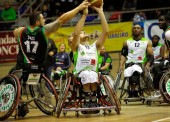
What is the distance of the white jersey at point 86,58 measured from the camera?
941 cm

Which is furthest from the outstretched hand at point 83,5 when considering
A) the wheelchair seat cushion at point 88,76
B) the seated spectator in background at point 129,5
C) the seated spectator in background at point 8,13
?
the seated spectator in background at point 8,13

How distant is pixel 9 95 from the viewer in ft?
29.0

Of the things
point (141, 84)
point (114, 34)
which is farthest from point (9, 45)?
point (141, 84)

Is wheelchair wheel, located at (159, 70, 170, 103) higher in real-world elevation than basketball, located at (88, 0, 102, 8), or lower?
lower

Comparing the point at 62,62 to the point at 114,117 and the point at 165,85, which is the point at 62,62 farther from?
the point at 114,117

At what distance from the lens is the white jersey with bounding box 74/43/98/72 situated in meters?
9.41

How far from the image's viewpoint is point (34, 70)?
9227 mm

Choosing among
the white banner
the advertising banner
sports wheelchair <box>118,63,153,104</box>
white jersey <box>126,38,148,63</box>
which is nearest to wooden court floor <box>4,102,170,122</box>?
sports wheelchair <box>118,63,153,104</box>

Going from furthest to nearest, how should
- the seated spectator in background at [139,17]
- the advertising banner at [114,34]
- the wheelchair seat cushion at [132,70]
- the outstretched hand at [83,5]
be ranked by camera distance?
the seated spectator in background at [139,17]
the advertising banner at [114,34]
the wheelchair seat cushion at [132,70]
the outstretched hand at [83,5]

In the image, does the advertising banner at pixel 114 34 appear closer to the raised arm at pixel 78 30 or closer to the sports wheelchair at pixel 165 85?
the sports wheelchair at pixel 165 85

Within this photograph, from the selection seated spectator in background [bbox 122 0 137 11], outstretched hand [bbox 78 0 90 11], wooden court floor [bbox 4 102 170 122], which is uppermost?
seated spectator in background [bbox 122 0 137 11]

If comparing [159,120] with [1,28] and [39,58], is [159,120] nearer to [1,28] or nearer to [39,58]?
[39,58]

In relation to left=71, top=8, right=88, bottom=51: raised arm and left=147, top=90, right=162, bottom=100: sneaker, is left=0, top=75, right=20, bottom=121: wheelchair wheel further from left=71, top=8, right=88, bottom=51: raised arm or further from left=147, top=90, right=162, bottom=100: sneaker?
left=147, top=90, right=162, bottom=100: sneaker

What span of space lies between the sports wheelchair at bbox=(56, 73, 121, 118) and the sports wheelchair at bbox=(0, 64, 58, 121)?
0.69 feet
